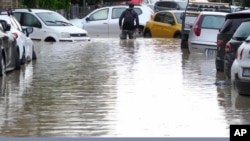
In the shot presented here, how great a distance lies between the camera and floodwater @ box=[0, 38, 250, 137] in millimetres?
12352

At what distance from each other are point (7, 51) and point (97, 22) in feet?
65.8

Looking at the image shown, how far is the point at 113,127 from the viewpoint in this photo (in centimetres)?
1241

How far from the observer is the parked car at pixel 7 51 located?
64.8 feet

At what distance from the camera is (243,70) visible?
15562 mm

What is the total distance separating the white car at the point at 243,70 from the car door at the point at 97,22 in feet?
80.8

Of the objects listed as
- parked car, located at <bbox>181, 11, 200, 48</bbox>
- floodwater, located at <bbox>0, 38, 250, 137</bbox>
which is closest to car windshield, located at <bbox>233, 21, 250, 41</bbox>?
floodwater, located at <bbox>0, 38, 250, 137</bbox>

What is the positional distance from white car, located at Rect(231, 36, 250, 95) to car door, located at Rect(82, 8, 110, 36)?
24.6 m

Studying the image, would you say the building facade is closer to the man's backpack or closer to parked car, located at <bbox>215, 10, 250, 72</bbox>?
the man's backpack

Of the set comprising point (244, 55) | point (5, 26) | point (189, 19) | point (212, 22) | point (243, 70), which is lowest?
point (189, 19)

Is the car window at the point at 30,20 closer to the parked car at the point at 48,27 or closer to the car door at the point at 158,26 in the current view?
the parked car at the point at 48,27

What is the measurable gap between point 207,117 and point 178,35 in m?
24.8

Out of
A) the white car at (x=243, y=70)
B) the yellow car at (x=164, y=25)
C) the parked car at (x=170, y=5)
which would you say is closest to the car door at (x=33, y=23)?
the yellow car at (x=164, y=25)

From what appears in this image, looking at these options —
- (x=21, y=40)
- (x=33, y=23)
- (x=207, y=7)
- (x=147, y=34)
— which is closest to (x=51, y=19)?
(x=33, y=23)

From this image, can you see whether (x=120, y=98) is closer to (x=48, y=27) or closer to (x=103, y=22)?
(x=48, y=27)
